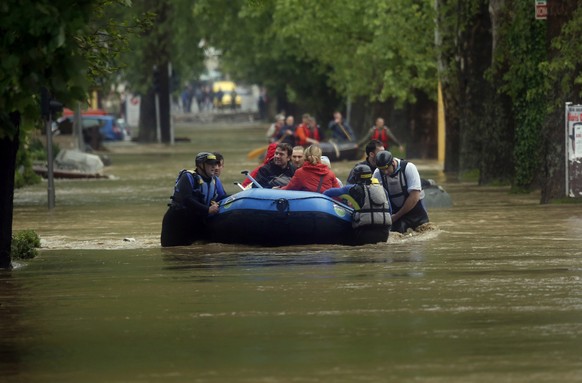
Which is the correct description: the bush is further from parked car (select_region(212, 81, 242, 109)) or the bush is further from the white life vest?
parked car (select_region(212, 81, 242, 109))

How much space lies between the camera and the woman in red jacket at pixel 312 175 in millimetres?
25145

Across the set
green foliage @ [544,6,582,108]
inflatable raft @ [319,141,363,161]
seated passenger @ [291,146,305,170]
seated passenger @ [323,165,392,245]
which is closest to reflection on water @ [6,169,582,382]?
seated passenger @ [323,165,392,245]

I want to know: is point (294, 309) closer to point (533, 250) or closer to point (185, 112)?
point (533, 250)

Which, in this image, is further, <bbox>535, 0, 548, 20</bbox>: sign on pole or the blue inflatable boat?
<bbox>535, 0, 548, 20</bbox>: sign on pole

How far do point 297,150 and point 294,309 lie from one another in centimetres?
922

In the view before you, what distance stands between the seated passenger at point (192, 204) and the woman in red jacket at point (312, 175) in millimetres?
1017

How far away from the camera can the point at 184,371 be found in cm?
1355

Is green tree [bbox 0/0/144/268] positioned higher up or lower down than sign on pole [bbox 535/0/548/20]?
lower down

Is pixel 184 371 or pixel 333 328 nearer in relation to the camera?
pixel 184 371

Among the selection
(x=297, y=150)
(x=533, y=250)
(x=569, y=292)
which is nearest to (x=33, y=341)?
(x=569, y=292)

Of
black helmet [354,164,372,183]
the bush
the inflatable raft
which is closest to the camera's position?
the bush

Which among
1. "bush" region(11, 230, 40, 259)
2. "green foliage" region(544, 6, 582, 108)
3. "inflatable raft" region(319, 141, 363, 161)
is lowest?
"inflatable raft" region(319, 141, 363, 161)

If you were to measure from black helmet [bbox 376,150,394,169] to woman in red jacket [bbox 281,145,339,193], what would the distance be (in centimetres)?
70

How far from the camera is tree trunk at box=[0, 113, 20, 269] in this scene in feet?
70.6
